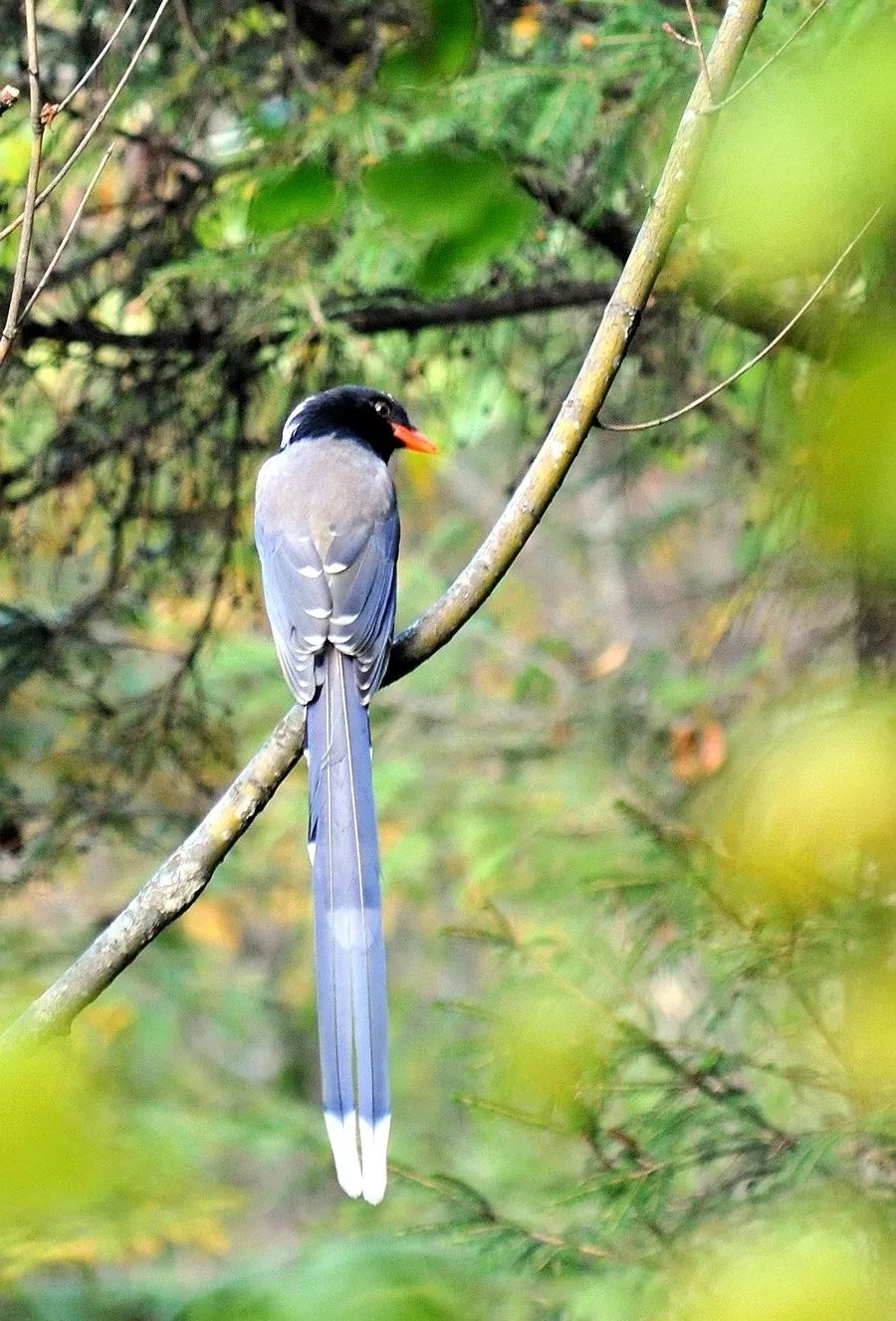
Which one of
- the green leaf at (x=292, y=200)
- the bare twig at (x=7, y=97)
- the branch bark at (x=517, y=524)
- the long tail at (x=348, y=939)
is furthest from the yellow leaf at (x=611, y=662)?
the bare twig at (x=7, y=97)

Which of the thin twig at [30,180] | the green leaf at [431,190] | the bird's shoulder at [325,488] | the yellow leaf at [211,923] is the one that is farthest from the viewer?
the yellow leaf at [211,923]

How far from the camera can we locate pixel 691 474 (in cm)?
926

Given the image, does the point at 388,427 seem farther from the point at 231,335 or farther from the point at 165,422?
the point at 165,422

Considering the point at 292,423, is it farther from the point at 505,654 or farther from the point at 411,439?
the point at 505,654

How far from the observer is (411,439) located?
487 cm

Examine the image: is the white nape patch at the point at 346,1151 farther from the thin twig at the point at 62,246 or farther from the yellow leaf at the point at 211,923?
the yellow leaf at the point at 211,923

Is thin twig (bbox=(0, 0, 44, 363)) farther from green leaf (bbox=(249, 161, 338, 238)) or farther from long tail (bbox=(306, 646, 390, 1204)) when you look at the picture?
long tail (bbox=(306, 646, 390, 1204))

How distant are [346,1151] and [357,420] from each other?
255 cm

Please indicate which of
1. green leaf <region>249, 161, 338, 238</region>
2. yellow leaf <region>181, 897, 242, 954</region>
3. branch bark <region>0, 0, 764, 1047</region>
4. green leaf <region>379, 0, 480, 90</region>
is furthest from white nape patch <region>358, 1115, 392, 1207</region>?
yellow leaf <region>181, 897, 242, 954</region>

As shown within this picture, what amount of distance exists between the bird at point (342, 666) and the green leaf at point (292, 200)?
0.92 meters

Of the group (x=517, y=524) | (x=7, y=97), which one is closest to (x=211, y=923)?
(x=517, y=524)

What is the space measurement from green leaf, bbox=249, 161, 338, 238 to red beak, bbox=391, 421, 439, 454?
1.53 metres

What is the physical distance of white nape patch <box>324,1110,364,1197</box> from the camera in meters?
2.78

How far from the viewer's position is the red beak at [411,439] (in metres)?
4.86
